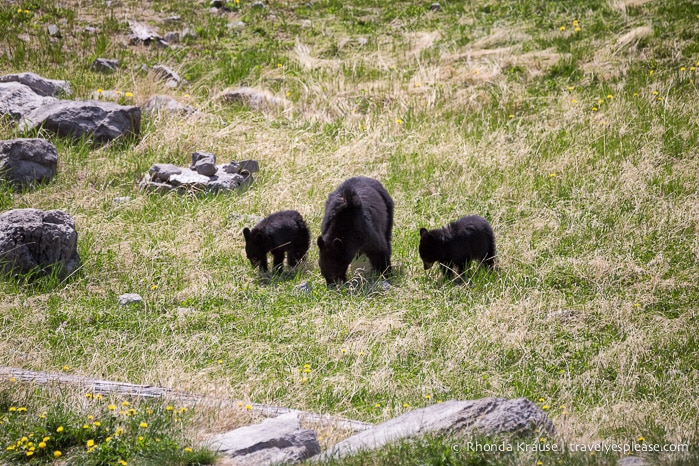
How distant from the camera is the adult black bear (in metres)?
8.92

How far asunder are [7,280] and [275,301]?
9.86 ft

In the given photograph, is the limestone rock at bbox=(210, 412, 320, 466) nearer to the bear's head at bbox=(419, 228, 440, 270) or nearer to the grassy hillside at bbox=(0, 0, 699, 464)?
the grassy hillside at bbox=(0, 0, 699, 464)

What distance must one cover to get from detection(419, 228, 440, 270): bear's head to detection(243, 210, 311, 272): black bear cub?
155 cm

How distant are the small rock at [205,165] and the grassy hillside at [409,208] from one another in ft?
2.35

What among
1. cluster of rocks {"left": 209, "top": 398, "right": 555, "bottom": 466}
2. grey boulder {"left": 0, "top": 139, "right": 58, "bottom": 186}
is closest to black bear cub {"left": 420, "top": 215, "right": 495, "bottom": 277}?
cluster of rocks {"left": 209, "top": 398, "right": 555, "bottom": 466}

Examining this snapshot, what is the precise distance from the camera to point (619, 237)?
Answer: 9570mm

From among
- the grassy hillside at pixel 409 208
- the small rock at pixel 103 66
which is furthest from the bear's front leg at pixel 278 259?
the small rock at pixel 103 66

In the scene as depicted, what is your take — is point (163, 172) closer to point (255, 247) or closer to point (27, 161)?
point (27, 161)

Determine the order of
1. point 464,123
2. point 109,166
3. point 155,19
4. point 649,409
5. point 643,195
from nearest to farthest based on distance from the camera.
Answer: point 649,409 < point 643,195 < point 109,166 < point 464,123 < point 155,19

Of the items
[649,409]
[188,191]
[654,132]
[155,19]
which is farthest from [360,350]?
[155,19]

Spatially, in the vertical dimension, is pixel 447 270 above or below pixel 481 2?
below

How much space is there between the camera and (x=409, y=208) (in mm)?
10992

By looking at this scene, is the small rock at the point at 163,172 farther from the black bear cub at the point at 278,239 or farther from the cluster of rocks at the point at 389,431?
the cluster of rocks at the point at 389,431

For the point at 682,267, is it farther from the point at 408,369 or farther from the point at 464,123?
the point at 464,123
